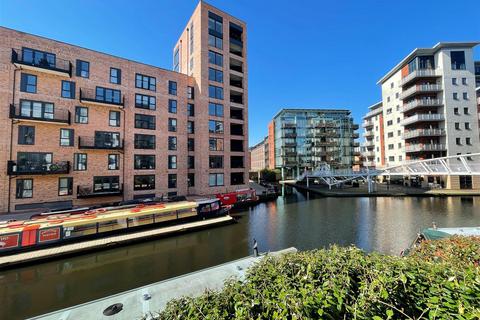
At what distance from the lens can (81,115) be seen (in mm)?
21391

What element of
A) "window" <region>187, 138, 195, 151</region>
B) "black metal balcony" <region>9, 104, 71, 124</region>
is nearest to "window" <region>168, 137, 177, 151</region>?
"window" <region>187, 138, 195, 151</region>

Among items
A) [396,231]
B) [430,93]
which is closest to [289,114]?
[430,93]

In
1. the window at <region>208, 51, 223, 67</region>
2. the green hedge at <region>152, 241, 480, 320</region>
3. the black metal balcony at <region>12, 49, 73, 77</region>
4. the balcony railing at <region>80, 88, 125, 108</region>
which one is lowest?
the green hedge at <region>152, 241, 480, 320</region>

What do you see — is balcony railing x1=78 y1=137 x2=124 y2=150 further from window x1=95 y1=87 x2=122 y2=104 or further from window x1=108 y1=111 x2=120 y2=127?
window x1=95 y1=87 x2=122 y2=104

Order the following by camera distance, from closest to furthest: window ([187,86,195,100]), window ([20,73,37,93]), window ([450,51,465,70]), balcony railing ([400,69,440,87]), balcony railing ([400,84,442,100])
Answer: window ([20,73,37,93]) → window ([187,86,195,100]) → window ([450,51,465,70]) → balcony railing ([400,84,442,100]) → balcony railing ([400,69,440,87])

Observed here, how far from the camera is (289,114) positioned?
173 feet

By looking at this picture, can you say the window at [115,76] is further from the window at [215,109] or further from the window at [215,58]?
the window at [215,58]

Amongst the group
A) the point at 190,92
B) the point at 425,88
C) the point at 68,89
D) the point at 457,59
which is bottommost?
the point at 68,89

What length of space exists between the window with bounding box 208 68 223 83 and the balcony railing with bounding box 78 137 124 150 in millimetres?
14953

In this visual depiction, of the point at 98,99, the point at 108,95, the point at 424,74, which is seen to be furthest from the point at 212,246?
the point at 424,74

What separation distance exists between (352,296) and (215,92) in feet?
97.0

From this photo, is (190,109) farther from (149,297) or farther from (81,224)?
(149,297)

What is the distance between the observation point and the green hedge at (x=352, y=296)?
2.30 m

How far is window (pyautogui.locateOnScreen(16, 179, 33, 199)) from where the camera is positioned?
1852cm
